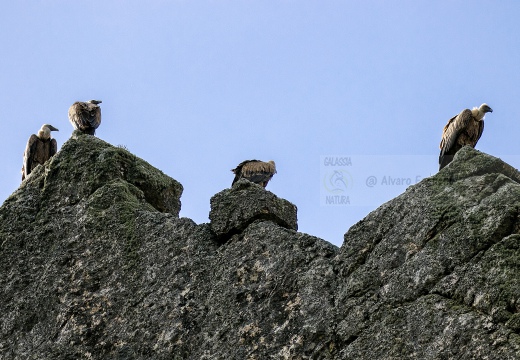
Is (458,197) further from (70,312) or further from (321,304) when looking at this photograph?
(70,312)

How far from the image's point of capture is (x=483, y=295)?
1045 centimetres

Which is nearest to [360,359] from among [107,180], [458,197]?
[458,197]

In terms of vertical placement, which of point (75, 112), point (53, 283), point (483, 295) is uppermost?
point (75, 112)

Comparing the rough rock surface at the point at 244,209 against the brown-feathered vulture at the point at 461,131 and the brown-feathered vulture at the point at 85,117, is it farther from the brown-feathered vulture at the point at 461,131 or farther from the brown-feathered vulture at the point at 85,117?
the brown-feathered vulture at the point at 85,117

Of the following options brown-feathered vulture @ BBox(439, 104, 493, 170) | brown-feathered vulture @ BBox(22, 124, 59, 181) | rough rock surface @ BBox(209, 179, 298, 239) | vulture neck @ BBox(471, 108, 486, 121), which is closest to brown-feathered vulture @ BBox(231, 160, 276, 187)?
brown-feathered vulture @ BBox(22, 124, 59, 181)

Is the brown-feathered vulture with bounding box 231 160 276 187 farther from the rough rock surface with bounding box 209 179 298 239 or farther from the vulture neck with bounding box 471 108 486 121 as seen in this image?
the rough rock surface with bounding box 209 179 298 239

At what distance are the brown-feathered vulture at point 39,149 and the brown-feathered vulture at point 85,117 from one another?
60.5 inches

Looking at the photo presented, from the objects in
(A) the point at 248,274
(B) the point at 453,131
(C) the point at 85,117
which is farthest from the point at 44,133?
(A) the point at 248,274

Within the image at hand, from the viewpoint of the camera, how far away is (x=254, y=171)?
26469mm

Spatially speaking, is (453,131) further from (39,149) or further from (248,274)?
(39,149)

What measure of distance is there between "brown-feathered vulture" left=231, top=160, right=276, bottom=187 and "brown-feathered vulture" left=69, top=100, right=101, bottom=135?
5.94m

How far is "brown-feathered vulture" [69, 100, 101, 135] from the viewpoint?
20.5m

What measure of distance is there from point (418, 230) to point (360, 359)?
177 centimetres

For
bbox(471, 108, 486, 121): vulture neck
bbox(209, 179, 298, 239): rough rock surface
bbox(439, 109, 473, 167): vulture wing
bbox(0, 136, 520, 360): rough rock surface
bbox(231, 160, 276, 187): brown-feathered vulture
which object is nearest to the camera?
bbox(0, 136, 520, 360): rough rock surface
